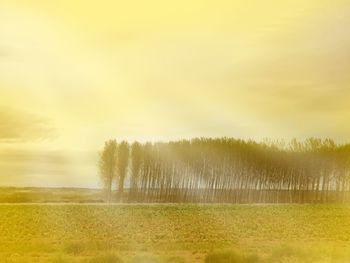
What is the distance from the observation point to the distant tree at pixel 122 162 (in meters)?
71.2

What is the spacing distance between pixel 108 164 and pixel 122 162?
2.19 meters

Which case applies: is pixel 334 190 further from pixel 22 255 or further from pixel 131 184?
pixel 22 255

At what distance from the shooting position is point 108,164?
71.6 meters

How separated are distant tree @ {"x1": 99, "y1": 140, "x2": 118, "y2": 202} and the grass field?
1995 centimetres

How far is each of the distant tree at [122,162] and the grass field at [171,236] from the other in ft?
68.3

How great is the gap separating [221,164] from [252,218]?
3391cm

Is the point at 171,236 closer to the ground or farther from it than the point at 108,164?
closer to the ground

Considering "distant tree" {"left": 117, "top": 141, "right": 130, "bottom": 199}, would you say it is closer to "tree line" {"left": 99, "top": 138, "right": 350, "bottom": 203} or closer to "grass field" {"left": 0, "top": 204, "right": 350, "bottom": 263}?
"tree line" {"left": 99, "top": 138, "right": 350, "bottom": 203}

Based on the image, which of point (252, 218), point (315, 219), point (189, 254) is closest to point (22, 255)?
point (189, 254)

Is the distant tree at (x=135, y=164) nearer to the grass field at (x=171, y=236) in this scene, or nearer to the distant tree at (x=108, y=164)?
the distant tree at (x=108, y=164)

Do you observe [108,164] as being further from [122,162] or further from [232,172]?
[232,172]

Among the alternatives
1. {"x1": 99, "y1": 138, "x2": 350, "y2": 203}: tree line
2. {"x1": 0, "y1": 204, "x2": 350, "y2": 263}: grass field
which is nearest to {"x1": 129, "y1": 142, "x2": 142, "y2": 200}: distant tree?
{"x1": 99, "y1": 138, "x2": 350, "y2": 203}: tree line

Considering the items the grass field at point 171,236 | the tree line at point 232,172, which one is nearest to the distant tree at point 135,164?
the tree line at point 232,172

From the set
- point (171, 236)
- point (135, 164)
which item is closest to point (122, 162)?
point (135, 164)
